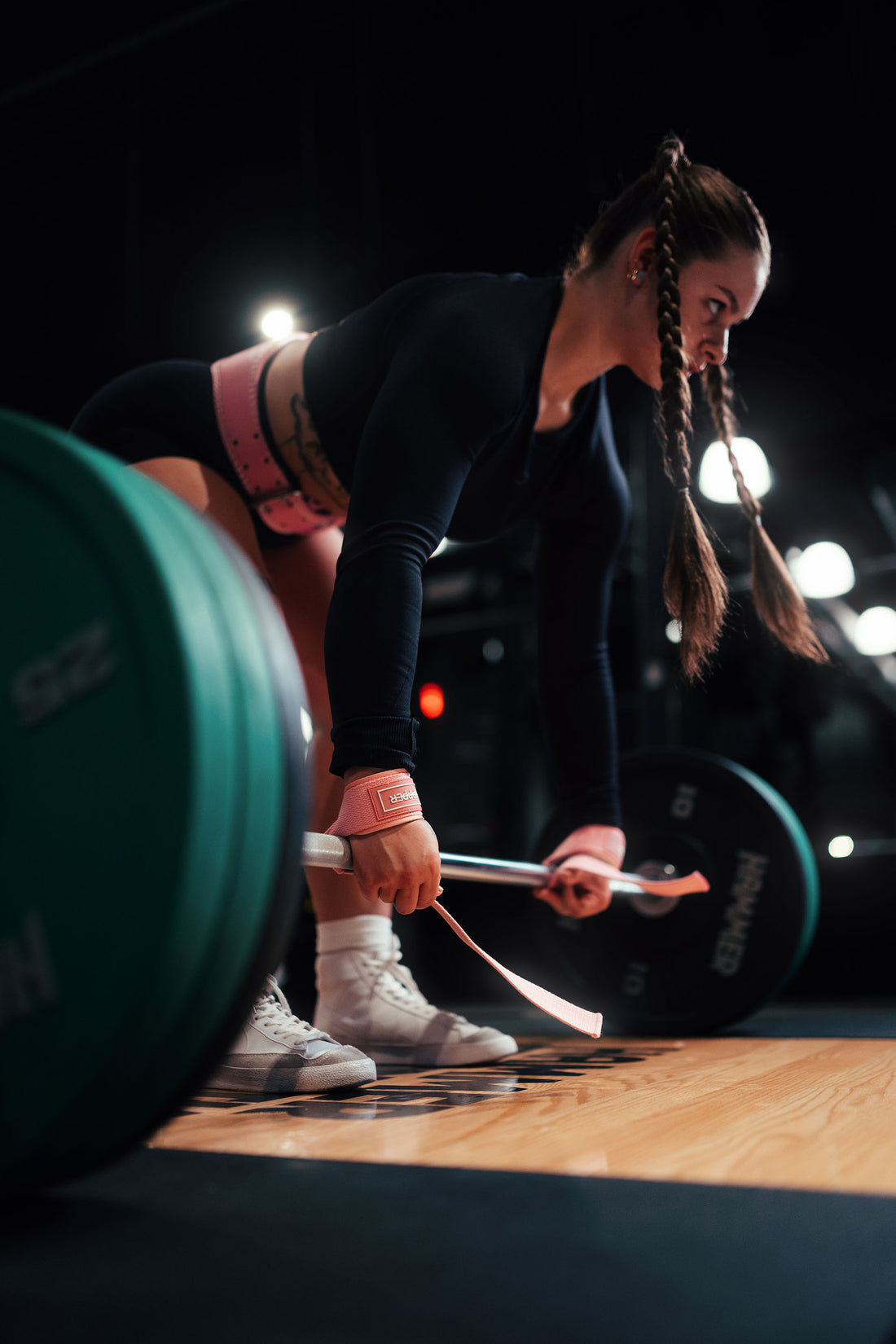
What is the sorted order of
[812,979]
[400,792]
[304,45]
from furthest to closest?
[304,45]
[812,979]
[400,792]

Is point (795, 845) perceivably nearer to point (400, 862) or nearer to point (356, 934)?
point (356, 934)

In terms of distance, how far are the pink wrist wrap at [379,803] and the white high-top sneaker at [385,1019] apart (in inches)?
16.7

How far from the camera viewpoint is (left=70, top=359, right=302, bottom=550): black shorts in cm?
134

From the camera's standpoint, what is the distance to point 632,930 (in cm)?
193

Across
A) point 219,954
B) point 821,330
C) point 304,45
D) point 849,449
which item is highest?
point 304,45

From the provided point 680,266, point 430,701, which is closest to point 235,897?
point 680,266

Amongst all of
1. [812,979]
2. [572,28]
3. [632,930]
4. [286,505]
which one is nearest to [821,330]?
[572,28]

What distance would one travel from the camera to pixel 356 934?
4.66 ft

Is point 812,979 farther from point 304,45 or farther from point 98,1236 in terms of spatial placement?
point 304,45

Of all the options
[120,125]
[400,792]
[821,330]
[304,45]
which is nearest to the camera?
[400,792]

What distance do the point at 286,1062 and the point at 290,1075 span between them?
0.05ft

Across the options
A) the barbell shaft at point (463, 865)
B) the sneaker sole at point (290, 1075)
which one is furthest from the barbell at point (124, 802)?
the sneaker sole at point (290, 1075)

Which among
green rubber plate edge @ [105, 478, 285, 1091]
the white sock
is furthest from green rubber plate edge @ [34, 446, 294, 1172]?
the white sock

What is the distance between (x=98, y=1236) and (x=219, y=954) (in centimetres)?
20
